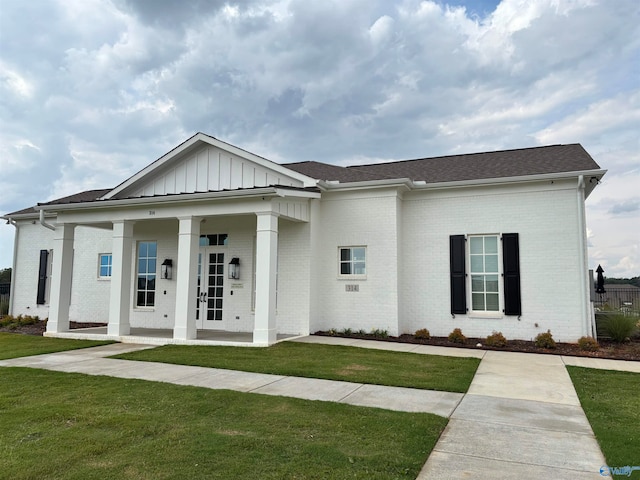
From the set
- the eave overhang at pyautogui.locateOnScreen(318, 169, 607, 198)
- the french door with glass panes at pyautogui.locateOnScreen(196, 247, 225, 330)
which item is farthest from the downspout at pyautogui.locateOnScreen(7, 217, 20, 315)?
the eave overhang at pyautogui.locateOnScreen(318, 169, 607, 198)

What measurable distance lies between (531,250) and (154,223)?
10425mm

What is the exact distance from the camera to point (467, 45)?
40.2ft

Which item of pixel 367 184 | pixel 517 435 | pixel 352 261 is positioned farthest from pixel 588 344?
pixel 517 435

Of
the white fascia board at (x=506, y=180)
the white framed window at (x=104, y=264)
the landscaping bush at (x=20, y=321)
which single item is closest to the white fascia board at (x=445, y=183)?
the white fascia board at (x=506, y=180)

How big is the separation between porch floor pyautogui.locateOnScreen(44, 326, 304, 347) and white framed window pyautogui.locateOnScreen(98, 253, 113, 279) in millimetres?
2570

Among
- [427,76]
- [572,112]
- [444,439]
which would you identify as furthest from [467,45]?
[444,439]

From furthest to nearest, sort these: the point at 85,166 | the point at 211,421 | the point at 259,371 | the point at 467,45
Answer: the point at 85,166
the point at 467,45
the point at 259,371
the point at 211,421

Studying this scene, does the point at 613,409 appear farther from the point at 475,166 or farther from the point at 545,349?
the point at 475,166

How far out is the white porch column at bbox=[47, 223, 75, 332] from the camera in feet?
40.4

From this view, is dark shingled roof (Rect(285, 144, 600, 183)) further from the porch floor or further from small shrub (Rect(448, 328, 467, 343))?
the porch floor

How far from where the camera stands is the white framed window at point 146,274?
14.0m

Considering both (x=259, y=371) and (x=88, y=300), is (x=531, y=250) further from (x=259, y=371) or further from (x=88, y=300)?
(x=88, y=300)

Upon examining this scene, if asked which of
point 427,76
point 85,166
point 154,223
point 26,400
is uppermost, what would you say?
point 427,76

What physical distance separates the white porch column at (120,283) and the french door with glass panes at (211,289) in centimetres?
202
